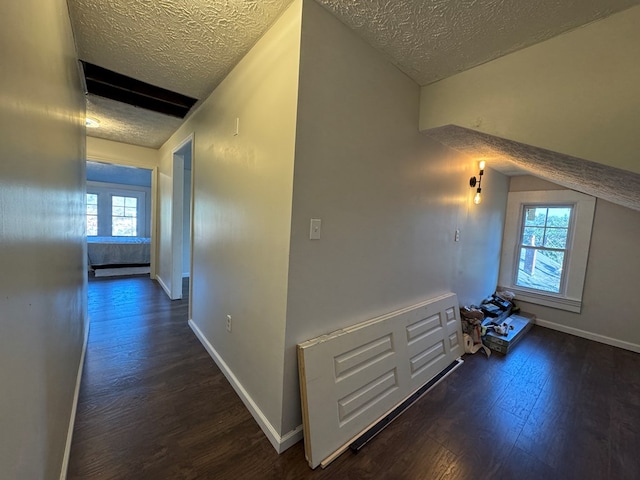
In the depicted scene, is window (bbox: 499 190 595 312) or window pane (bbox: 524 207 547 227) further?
window pane (bbox: 524 207 547 227)

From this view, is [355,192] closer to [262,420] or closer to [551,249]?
[262,420]

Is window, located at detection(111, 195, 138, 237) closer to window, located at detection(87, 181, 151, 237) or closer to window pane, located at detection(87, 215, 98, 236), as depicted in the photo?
window, located at detection(87, 181, 151, 237)

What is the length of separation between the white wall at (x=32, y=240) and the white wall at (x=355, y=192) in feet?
3.20

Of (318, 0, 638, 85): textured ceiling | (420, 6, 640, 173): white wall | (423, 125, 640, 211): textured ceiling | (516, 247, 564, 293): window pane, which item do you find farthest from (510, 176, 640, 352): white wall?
(318, 0, 638, 85): textured ceiling

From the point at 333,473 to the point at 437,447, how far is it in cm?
68

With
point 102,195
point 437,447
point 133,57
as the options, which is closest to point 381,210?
point 437,447

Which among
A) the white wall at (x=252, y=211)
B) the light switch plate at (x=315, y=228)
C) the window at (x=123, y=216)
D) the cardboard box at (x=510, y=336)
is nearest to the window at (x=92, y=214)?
the window at (x=123, y=216)

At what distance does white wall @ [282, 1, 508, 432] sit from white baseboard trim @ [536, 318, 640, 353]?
8.43ft

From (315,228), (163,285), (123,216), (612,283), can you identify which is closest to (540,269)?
(612,283)

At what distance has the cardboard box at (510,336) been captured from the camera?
282 cm

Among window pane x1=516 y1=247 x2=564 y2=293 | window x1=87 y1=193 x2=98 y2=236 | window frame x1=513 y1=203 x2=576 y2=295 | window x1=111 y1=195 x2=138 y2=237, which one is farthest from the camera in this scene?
window x1=111 y1=195 x2=138 y2=237

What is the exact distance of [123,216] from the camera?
303 inches

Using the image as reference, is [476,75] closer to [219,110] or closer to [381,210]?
[381,210]

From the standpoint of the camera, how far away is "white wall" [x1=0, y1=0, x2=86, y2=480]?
2.14 feet
